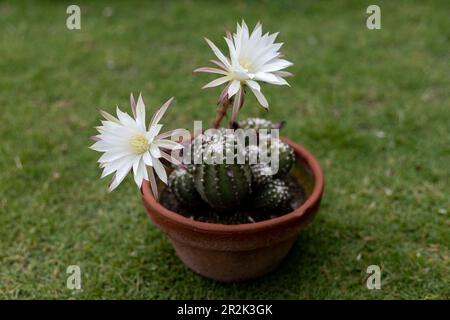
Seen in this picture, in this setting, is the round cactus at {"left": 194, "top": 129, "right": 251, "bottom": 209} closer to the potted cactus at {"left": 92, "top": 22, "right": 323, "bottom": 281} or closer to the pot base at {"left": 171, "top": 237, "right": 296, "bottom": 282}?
the potted cactus at {"left": 92, "top": 22, "right": 323, "bottom": 281}

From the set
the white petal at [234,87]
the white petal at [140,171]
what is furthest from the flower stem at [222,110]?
the white petal at [140,171]

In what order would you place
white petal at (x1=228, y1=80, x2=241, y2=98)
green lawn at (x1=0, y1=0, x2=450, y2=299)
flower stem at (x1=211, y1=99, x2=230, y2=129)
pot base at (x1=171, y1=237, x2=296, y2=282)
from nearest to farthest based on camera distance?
white petal at (x1=228, y1=80, x2=241, y2=98), flower stem at (x1=211, y1=99, x2=230, y2=129), pot base at (x1=171, y1=237, x2=296, y2=282), green lawn at (x1=0, y1=0, x2=450, y2=299)

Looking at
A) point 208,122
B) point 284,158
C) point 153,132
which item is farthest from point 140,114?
point 208,122

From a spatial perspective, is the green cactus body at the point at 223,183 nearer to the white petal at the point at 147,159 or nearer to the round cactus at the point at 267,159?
Result: the round cactus at the point at 267,159

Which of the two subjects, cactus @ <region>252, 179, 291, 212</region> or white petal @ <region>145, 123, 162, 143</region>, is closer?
white petal @ <region>145, 123, 162, 143</region>

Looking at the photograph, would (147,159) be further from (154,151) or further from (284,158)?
(284,158)

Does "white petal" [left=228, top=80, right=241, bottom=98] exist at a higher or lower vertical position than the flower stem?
higher

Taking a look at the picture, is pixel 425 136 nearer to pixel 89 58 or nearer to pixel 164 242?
pixel 164 242

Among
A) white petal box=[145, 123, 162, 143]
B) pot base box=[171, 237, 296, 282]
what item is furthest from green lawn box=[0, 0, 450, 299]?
white petal box=[145, 123, 162, 143]
